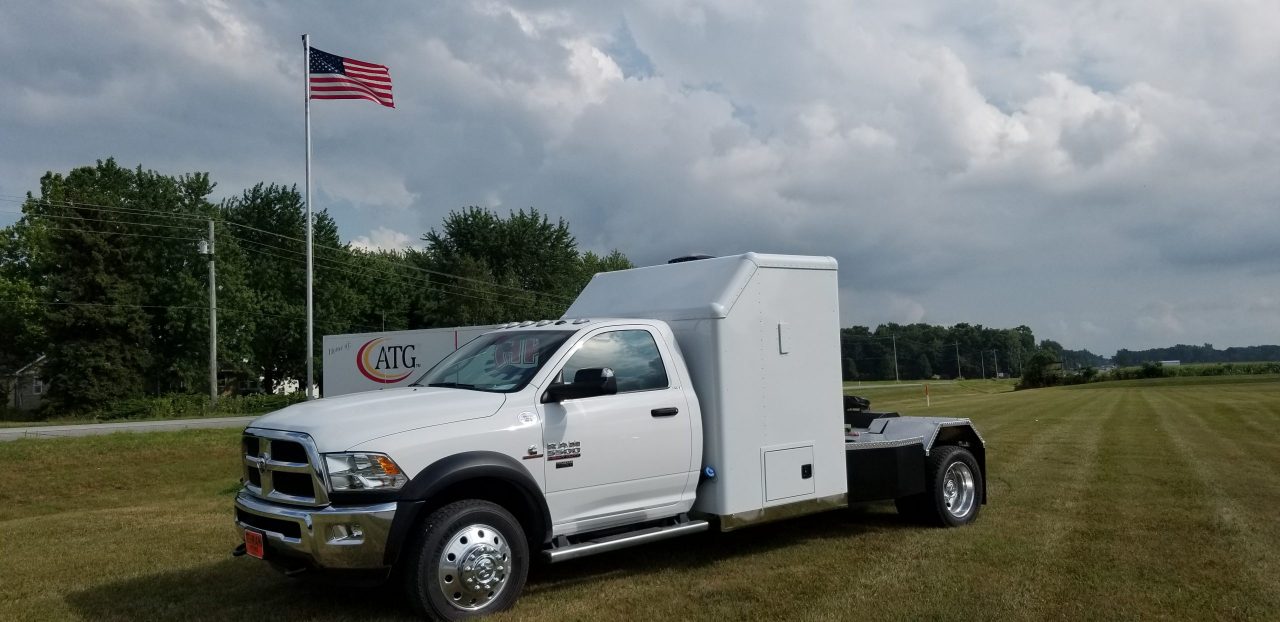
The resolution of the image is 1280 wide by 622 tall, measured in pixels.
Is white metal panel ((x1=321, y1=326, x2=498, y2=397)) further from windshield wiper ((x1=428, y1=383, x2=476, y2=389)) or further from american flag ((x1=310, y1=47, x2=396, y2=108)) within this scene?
windshield wiper ((x1=428, y1=383, x2=476, y2=389))

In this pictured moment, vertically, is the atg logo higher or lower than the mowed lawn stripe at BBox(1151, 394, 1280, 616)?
higher

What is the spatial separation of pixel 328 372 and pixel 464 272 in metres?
36.9

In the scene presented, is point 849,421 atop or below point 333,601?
atop

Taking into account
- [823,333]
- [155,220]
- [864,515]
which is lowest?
[864,515]

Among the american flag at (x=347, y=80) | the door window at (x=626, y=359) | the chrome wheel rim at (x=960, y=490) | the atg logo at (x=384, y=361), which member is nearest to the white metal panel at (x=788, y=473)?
the door window at (x=626, y=359)

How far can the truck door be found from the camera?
19.5 feet

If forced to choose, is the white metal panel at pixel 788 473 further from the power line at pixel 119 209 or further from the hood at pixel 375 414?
the power line at pixel 119 209

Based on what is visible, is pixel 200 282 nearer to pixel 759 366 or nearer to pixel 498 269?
pixel 498 269

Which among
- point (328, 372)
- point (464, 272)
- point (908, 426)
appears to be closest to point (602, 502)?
point (908, 426)

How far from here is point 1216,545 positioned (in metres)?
7.29

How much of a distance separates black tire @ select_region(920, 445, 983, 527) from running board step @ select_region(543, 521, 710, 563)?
2874 millimetres

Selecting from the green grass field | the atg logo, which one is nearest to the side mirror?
the green grass field

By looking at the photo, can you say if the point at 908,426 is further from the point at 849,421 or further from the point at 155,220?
the point at 155,220

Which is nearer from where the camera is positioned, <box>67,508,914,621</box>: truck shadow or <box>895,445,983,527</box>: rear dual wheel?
<box>67,508,914,621</box>: truck shadow
